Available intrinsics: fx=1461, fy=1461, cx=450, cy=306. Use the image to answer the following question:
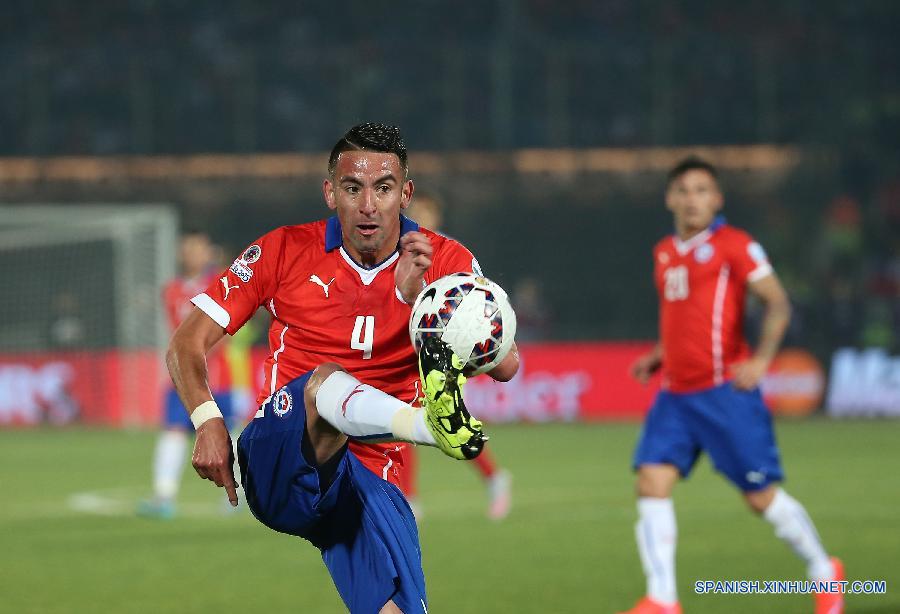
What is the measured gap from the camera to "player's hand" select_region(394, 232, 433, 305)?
4.09 metres

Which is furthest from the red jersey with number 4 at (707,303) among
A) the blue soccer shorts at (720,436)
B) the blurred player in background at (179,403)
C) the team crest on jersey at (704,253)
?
the blurred player in background at (179,403)

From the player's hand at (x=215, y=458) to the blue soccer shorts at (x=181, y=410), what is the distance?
21.1ft

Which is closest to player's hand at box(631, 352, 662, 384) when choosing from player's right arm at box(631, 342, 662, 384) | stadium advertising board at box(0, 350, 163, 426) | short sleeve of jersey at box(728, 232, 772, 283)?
player's right arm at box(631, 342, 662, 384)

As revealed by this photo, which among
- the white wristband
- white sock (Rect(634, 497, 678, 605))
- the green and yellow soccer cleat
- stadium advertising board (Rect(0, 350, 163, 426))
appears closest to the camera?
the green and yellow soccer cleat

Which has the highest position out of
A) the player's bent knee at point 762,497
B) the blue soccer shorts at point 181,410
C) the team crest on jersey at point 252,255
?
the team crest on jersey at point 252,255

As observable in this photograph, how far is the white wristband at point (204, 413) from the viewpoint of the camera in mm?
4121

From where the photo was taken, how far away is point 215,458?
13.1 feet

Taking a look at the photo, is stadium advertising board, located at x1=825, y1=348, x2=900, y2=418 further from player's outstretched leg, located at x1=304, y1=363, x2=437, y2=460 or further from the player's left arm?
player's outstretched leg, located at x1=304, y1=363, x2=437, y2=460

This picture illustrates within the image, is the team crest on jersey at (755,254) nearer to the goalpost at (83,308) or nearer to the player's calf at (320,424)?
the player's calf at (320,424)

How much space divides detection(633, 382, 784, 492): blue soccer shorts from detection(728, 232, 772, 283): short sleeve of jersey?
1.69 ft

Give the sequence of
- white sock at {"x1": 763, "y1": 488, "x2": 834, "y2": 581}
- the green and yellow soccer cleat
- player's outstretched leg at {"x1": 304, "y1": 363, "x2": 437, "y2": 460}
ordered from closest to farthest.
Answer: the green and yellow soccer cleat < player's outstretched leg at {"x1": 304, "y1": 363, "x2": 437, "y2": 460} < white sock at {"x1": 763, "y1": 488, "x2": 834, "y2": 581}

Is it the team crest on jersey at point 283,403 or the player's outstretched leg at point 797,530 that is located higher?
the team crest on jersey at point 283,403

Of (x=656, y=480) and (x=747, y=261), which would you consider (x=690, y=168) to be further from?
(x=656, y=480)

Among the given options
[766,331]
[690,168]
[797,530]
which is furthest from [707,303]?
[797,530]
